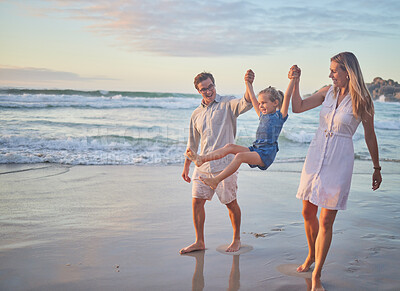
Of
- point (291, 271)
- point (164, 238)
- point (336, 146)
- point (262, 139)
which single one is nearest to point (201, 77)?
point (262, 139)

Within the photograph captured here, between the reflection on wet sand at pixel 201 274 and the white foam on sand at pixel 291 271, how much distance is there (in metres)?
0.43

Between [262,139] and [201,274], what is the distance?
143 centimetres

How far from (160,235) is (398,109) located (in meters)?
25.4

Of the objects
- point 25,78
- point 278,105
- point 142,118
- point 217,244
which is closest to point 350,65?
point 278,105

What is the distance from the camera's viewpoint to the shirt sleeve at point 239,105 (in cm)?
429

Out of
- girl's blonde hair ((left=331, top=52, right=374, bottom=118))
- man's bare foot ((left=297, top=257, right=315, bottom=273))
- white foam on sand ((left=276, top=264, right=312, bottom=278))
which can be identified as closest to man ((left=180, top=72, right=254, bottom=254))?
white foam on sand ((left=276, top=264, right=312, bottom=278))

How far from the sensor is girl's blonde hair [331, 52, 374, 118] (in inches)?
134

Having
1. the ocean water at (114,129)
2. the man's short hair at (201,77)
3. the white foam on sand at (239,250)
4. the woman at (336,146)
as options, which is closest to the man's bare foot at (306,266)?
the woman at (336,146)

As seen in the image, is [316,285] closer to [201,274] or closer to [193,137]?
[201,274]

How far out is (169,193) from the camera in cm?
732

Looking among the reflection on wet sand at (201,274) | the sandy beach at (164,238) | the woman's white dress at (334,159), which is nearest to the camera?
the woman's white dress at (334,159)

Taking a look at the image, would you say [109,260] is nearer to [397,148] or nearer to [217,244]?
[217,244]

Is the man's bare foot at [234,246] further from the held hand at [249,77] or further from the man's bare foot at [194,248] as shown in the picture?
the held hand at [249,77]

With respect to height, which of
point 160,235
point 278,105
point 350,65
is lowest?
point 160,235
